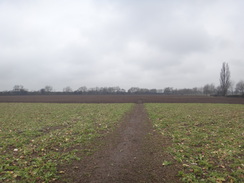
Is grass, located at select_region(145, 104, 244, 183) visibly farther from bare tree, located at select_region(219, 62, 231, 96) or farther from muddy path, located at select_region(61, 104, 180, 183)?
bare tree, located at select_region(219, 62, 231, 96)

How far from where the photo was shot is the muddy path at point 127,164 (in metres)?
4.95

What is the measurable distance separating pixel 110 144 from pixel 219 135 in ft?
23.2

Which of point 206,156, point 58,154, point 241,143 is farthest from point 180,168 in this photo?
point 58,154

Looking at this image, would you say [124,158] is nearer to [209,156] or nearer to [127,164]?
[127,164]

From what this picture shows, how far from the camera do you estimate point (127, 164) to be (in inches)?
229

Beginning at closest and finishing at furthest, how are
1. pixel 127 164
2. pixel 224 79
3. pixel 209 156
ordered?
pixel 127 164 → pixel 209 156 → pixel 224 79

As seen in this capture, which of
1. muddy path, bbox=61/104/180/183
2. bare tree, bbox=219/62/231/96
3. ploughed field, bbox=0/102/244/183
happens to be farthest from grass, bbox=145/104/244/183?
bare tree, bbox=219/62/231/96

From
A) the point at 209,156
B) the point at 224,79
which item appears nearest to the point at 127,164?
the point at 209,156

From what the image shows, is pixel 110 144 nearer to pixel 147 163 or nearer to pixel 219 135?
pixel 147 163

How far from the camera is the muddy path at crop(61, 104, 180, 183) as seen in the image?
16.3 feet

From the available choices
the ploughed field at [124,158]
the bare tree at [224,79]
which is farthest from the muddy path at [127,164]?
the bare tree at [224,79]

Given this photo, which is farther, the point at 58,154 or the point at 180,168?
the point at 58,154

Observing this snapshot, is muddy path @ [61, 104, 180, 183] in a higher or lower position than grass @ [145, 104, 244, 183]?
lower

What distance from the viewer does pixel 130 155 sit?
6.69 m
